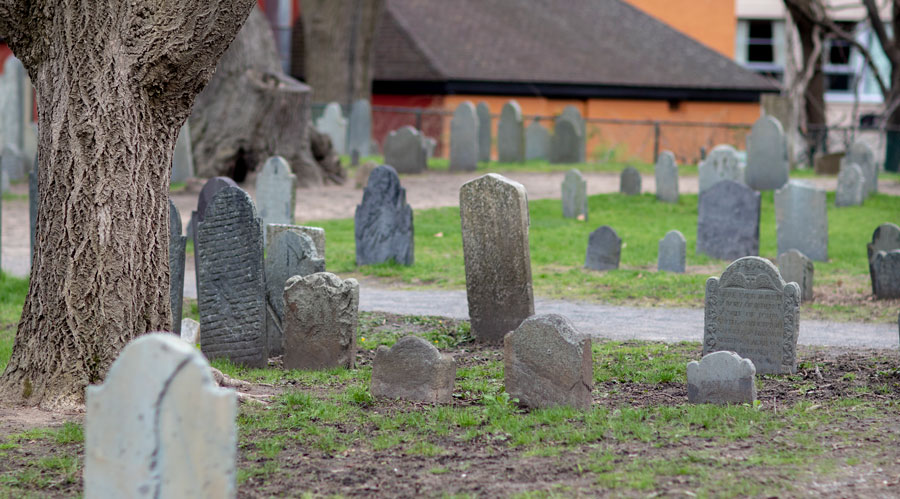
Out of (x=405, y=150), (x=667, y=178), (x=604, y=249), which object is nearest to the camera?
(x=604, y=249)

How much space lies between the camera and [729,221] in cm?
1370

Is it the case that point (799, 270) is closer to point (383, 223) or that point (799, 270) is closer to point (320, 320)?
point (383, 223)

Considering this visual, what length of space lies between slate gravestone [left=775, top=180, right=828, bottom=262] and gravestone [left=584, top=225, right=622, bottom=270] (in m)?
2.19

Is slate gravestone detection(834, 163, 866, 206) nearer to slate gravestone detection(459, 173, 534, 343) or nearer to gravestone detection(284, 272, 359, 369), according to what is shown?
slate gravestone detection(459, 173, 534, 343)

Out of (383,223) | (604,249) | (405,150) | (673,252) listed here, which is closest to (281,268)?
(383,223)

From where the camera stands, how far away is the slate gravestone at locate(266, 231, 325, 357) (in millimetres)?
8320

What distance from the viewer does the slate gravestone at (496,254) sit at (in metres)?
8.52

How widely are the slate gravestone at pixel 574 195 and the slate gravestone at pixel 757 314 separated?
32.9ft

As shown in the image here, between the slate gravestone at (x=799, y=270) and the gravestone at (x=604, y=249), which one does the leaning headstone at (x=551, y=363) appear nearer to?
the slate gravestone at (x=799, y=270)

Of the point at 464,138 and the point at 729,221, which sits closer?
the point at 729,221

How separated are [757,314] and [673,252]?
18.2ft

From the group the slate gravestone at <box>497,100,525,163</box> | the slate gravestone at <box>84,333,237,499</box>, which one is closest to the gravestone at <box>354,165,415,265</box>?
the slate gravestone at <box>84,333,237,499</box>

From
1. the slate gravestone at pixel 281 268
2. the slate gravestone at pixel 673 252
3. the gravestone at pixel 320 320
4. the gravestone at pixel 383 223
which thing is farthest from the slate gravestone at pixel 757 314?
the gravestone at pixel 383 223

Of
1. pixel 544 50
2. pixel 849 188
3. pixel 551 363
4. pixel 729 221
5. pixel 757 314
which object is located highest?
pixel 544 50
